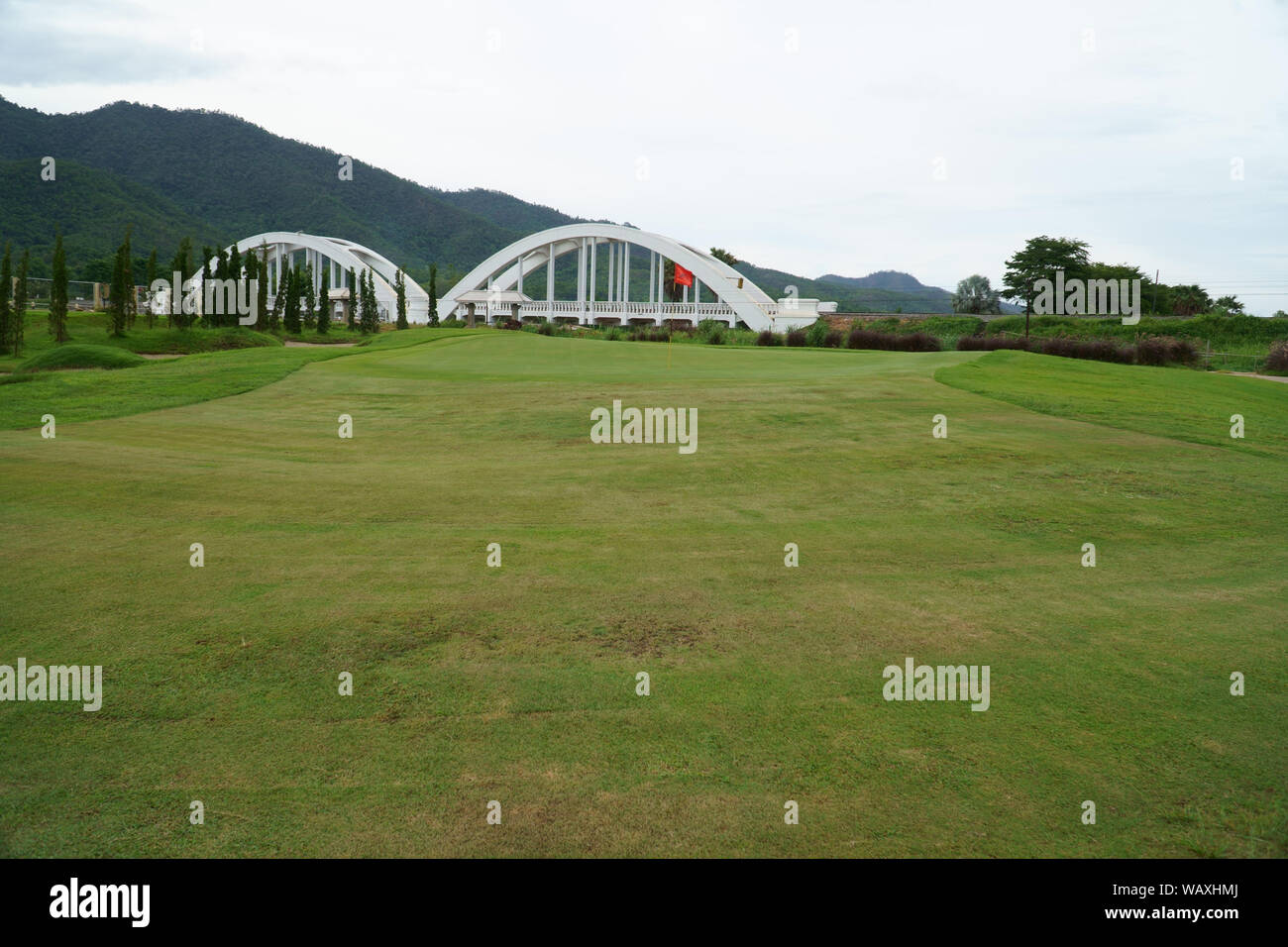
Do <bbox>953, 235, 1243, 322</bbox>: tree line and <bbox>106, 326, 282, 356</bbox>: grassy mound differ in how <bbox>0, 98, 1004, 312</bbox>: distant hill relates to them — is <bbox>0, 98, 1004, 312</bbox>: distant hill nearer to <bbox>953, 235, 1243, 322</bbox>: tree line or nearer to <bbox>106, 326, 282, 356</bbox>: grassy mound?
<bbox>953, 235, 1243, 322</bbox>: tree line

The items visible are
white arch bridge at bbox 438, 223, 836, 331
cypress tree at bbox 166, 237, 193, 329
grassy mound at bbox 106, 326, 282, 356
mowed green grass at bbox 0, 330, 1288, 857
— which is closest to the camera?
mowed green grass at bbox 0, 330, 1288, 857

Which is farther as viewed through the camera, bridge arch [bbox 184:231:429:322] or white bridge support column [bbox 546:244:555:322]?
bridge arch [bbox 184:231:429:322]

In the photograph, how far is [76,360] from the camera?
32500 millimetres

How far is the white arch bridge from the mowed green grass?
6902 cm

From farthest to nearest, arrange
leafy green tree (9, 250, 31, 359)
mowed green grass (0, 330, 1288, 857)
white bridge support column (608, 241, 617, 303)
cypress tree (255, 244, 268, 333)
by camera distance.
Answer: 1. white bridge support column (608, 241, 617, 303)
2. cypress tree (255, 244, 268, 333)
3. leafy green tree (9, 250, 31, 359)
4. mowed green grass (0, 330, 1288, 857)

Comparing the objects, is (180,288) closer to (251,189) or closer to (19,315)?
(19,315)

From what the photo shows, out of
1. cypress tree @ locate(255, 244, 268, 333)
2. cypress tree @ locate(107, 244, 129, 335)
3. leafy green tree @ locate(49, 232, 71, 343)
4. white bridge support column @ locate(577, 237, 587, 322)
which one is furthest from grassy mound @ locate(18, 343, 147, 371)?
white bridge support column @ locate(577, 237, 587, 322)

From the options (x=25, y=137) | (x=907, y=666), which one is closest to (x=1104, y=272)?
(x=907, y=666)

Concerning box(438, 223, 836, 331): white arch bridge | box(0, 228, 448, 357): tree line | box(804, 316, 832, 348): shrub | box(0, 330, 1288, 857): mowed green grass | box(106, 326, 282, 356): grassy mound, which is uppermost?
box(438, 223, 836, 331): white arch bridge

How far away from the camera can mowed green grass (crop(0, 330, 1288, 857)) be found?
14.7 ft

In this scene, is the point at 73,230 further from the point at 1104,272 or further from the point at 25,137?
the point at 1104,272

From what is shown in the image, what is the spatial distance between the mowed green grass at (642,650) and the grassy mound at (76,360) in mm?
20087

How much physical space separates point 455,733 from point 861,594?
4433mm

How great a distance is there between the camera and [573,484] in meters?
13.2
